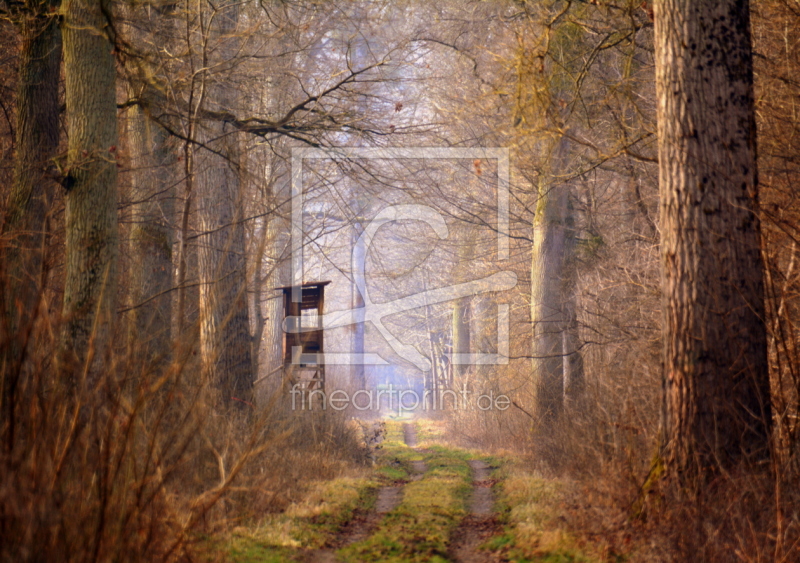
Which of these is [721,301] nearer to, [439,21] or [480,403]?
[439,21]

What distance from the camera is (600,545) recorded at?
5.04m

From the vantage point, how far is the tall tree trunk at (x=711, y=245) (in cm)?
521

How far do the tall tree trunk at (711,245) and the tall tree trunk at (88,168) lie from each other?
556cm

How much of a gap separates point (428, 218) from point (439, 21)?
7.92 metres

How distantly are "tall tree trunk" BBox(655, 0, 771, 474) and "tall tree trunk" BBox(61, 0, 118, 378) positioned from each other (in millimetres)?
5562

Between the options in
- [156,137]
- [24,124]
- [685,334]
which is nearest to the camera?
[685,334]

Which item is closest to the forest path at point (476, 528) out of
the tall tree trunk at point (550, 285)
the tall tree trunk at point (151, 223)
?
the tall tree trunk at point (550, 285)

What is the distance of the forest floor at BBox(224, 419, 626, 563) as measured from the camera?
18.2 ft

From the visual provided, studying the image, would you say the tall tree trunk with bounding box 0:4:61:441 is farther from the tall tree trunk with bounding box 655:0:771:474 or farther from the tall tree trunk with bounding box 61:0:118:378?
the tall tree trunk with bounding box 655:0:771:474

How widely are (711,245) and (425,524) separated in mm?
3979

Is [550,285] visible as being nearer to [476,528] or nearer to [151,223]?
[476,528]

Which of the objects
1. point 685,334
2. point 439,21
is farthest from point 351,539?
point 439,21

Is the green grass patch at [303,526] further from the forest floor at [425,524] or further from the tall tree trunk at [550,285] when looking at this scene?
the tall tree trunk at [550,285]

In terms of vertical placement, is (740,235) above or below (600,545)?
above
